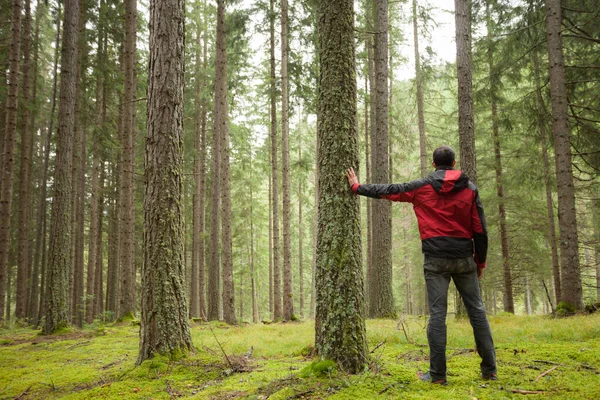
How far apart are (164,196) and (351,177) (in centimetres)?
294

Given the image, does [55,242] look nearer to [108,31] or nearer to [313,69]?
[108,31]

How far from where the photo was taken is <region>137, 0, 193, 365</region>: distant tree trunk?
16.5 ft

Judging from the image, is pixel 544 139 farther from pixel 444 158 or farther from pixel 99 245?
pixel 99 245

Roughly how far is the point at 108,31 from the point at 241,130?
28.1 ft

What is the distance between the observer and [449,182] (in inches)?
149

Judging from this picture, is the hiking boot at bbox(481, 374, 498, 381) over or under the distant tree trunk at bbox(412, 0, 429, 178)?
under

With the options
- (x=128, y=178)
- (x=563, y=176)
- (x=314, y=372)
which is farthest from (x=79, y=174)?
(x=563, y=176)

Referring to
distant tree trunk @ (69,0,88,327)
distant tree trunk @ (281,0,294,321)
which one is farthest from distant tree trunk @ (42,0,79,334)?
distant tree trunk @ (281,0,294,321)

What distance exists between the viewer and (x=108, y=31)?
14.1 m

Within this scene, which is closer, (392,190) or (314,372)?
(314,372)

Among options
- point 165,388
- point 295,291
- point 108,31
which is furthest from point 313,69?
point 295,291

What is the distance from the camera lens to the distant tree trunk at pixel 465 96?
9.03 m

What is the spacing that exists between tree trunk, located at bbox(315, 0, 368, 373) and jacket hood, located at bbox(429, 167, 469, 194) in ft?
2.99

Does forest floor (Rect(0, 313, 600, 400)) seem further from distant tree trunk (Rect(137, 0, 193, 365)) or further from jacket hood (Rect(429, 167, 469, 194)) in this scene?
jacket hood (Rect(429, 167, 469, 194))
